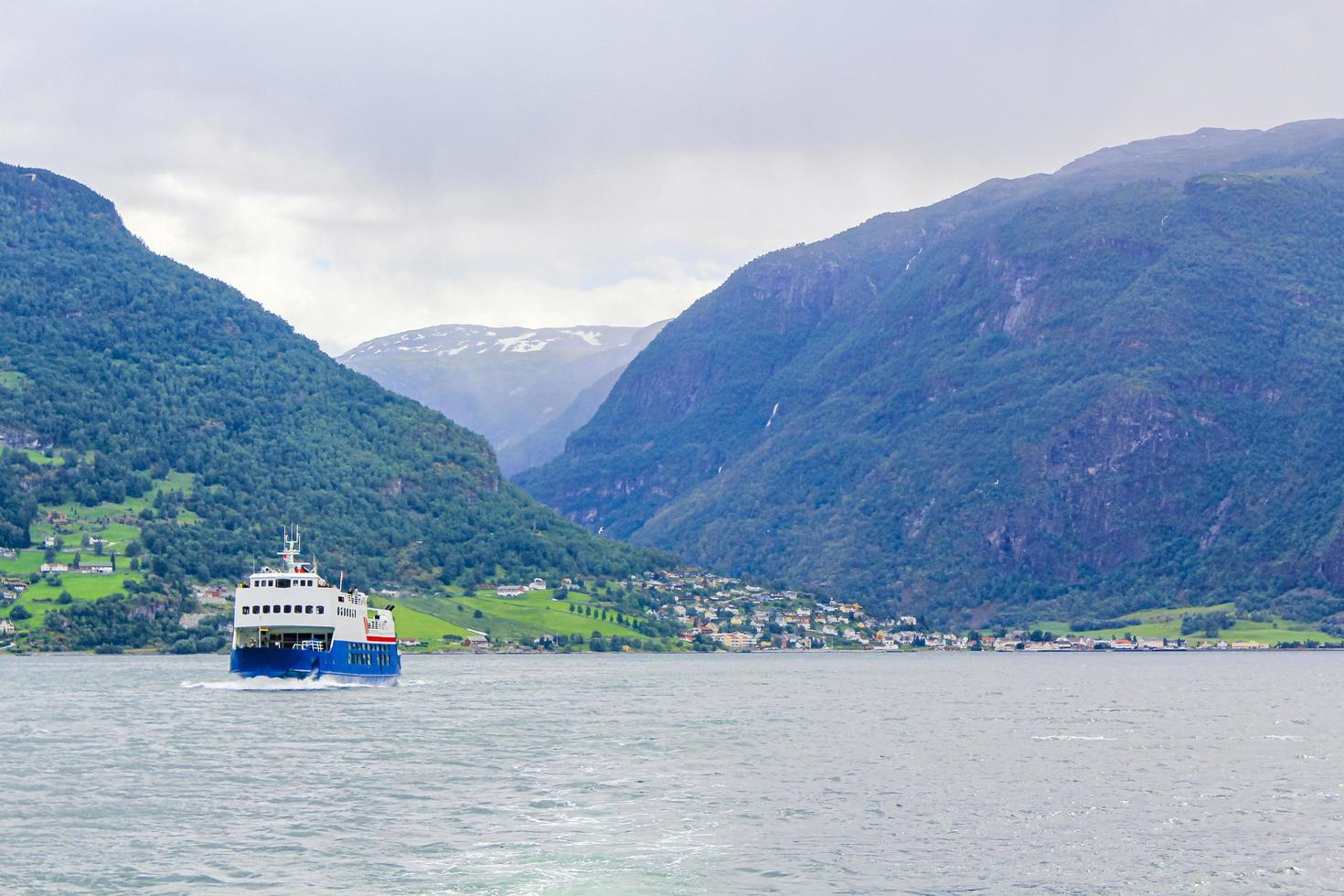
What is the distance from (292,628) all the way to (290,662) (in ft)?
9.46

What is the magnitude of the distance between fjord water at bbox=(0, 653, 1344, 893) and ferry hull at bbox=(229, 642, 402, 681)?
12.7 meters

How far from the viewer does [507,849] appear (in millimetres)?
62906

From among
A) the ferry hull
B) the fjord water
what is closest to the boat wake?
the ferry hull

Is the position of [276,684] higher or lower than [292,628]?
lower

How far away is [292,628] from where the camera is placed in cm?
15012

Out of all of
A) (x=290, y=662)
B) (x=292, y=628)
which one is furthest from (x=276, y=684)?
(x=292, y=628)

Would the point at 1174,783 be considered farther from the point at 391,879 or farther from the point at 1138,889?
the point at 391,879

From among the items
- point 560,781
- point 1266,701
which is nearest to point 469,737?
point 560,781

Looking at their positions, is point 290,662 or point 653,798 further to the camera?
point 290,662

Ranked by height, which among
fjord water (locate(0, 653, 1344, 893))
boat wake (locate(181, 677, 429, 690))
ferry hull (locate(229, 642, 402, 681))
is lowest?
fjord water (locate(0, 653, 1344, 893))

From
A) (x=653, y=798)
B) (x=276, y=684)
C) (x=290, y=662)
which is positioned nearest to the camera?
(x=653, y=798)

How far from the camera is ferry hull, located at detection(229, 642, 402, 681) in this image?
488 ft

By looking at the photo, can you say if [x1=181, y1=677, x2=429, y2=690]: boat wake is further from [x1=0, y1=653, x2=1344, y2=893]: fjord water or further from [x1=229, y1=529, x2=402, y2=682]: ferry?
[x1=0, y1=653, x2=1344, y2=893]: fjord water

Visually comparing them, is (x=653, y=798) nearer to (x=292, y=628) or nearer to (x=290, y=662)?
(x=290, y=662)
